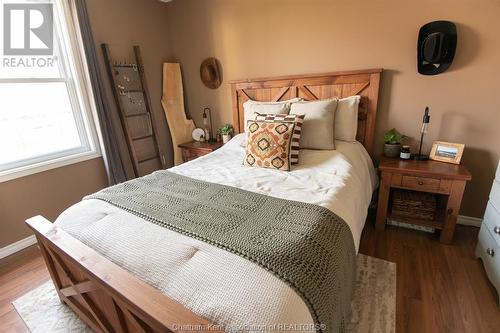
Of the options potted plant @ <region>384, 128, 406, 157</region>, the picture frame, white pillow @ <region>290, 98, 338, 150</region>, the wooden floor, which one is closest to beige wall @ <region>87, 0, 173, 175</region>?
the wooden floor

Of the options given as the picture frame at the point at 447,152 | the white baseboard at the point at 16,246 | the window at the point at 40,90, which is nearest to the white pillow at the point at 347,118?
the picture frame at the point at 447,152

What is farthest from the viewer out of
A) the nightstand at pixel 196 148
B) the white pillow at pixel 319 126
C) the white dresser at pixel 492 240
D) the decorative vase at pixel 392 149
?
the nightstand at pixel 196 148

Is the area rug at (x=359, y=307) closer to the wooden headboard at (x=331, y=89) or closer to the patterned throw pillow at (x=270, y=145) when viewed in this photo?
the patterned throw pillow at (x=270, y=145)

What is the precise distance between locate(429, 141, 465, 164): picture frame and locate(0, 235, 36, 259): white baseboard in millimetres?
3668

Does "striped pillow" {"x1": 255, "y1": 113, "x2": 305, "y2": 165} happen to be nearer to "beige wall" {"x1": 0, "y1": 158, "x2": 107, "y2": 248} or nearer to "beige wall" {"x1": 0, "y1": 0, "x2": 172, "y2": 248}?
"beige wall" {"x1": 0, "y1": 0, "x2": 172, "y2": 248}

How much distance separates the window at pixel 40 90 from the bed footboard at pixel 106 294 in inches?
51.4

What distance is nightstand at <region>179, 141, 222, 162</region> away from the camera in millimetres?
2969

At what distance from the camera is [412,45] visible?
2084 mm

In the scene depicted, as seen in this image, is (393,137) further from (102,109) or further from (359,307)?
(102,109)

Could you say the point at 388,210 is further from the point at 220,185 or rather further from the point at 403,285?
the point at 220,185

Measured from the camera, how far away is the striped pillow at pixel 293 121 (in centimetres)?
196

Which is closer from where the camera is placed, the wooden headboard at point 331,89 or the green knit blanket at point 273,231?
the green knit blanket at point 273,231

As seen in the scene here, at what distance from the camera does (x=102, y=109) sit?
261cm

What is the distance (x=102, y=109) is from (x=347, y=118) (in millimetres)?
2422
